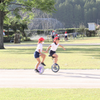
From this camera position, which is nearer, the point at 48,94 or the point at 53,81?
the point at 48,94

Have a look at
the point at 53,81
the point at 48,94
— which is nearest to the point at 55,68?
the point at 53,81

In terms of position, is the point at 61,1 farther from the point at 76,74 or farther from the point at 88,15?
the point at 76,74

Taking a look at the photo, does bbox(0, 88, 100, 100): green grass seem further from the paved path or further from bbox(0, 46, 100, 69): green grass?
bbox(0, 46, 100, 69): green grass

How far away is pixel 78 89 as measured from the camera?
8.06 m

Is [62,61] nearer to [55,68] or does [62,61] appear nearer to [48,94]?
[55,68]

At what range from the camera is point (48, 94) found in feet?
24.4

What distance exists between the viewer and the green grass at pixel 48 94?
6.99 m

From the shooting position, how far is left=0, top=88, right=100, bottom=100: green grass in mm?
6992

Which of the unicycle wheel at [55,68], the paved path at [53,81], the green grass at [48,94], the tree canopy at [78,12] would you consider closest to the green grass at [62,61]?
the unicycle wheel at [55,68]

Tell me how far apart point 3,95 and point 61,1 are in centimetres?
15593

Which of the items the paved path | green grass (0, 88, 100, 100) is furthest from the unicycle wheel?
green grass (0, 88, 100, 100)

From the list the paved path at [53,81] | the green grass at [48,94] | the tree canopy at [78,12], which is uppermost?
the tree canopy at [78,12]

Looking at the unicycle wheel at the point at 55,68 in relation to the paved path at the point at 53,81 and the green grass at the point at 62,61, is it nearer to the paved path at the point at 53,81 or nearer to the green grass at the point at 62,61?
the paved path at the point at 53,81

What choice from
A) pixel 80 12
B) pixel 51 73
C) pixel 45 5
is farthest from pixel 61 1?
pixel 51 73
